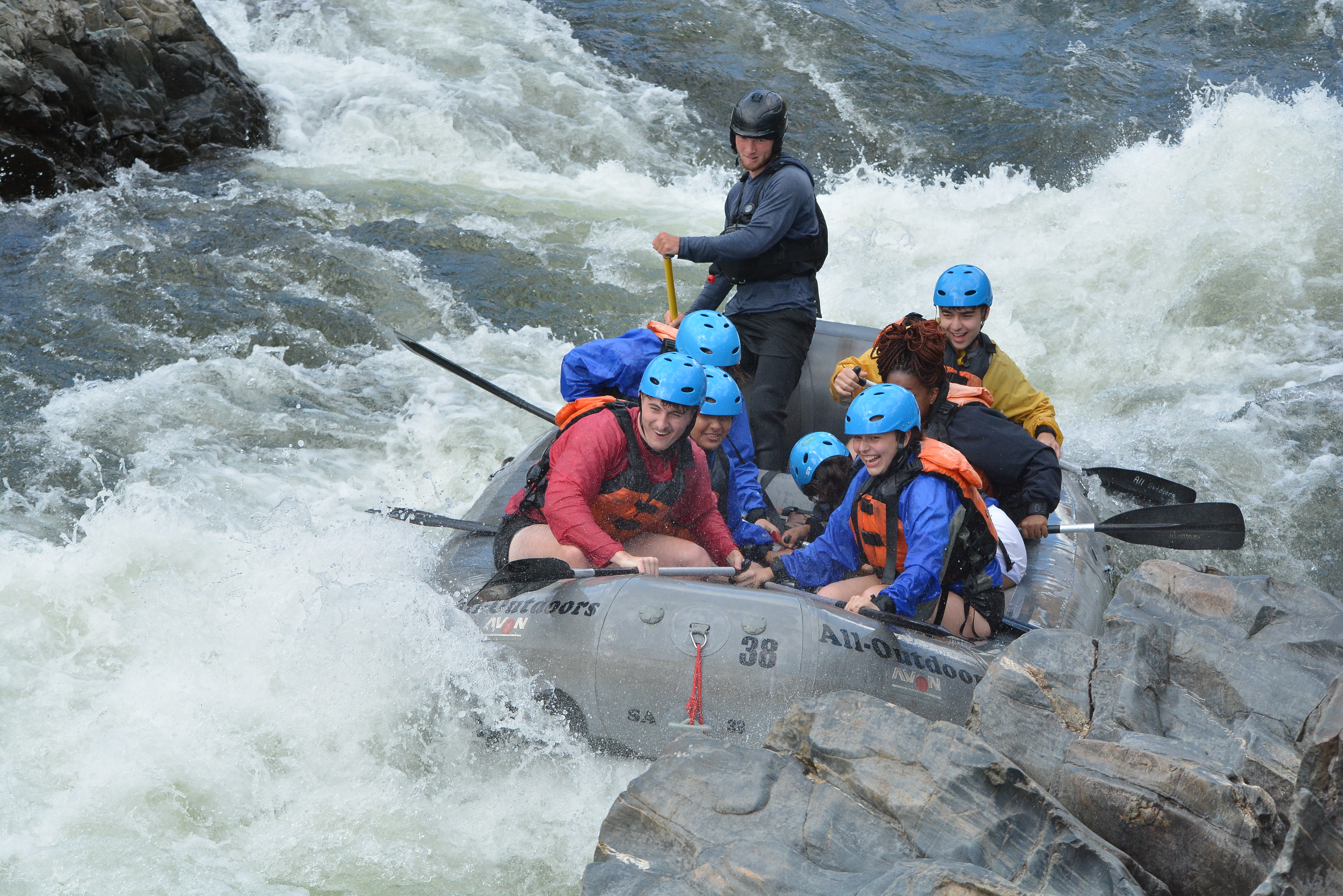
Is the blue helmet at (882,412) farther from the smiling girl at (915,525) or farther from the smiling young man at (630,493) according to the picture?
the smiling young man at (630,493)

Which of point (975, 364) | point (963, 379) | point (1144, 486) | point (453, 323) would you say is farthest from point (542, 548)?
point (453, 323)

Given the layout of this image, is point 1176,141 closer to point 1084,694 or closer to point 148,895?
point 1084,694

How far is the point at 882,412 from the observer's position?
12.8 feet

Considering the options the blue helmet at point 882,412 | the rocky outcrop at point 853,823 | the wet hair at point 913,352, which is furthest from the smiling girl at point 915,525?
the rocky outcrop at point 853,823

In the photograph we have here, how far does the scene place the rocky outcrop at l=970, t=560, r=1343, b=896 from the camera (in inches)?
108

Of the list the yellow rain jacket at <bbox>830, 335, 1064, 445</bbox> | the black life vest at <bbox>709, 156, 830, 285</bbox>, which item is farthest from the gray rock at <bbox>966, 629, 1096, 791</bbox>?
the black life vest at <bbox>709, 156, 830, 285</bbox>

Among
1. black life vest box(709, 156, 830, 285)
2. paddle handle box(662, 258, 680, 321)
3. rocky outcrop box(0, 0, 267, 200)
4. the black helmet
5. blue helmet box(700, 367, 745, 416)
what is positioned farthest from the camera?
rocky outcrop box(0, 0, 267, 200)

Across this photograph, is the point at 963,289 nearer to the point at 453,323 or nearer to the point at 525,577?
the point at 525,577

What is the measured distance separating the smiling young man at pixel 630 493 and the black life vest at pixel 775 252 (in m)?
1.15

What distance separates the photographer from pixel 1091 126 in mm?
11164

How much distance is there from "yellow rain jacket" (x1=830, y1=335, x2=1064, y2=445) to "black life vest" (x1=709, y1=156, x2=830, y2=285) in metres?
0.54

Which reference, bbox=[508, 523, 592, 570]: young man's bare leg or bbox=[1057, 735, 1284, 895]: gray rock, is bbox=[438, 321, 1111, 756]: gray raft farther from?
bbox=[1057, 735, 1284, 895]: gray rock

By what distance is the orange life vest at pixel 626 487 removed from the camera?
420 centimetres

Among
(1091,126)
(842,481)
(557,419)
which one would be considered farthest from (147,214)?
(1091,126)
